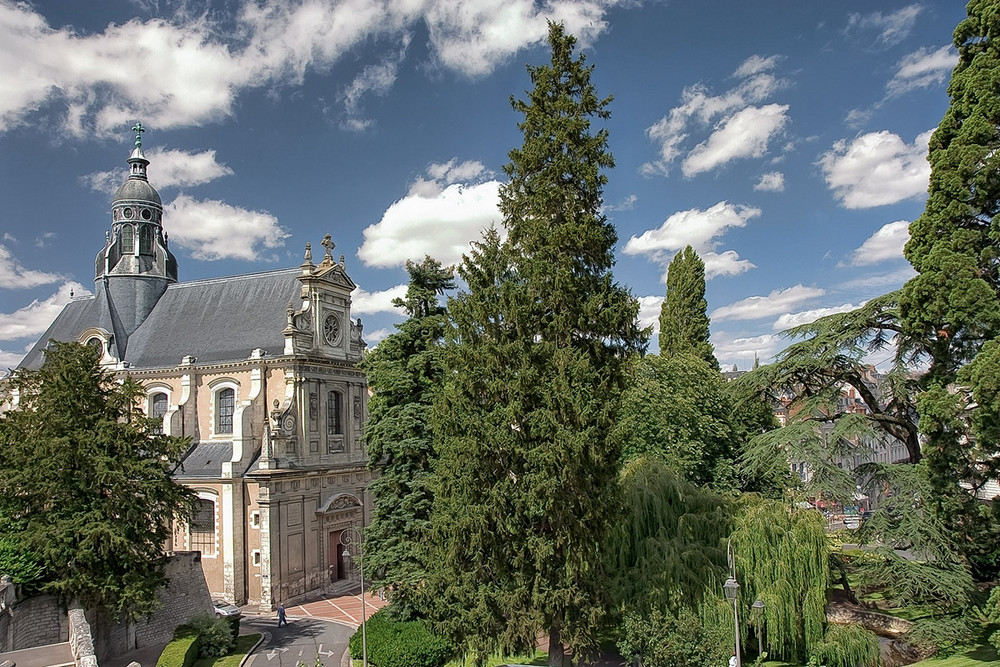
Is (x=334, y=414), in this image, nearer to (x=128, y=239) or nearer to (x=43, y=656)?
(x=128, y=239)

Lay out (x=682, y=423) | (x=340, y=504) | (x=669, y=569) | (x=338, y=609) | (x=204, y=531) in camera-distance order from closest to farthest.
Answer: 1. (x=669, y=569)
2. (x=682, y=423)
3. (x=338, y=609)
4. (x=204, y=531)
5. (x=340, y=504)

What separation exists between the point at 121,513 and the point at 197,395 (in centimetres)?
1538

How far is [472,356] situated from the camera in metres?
16.7

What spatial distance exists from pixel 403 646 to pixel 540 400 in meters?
10.6

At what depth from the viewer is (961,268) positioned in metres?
16.9

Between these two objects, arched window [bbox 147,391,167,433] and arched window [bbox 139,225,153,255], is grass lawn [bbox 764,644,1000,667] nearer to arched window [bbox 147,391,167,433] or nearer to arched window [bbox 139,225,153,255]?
arched window [bbox 147,391,167,433]

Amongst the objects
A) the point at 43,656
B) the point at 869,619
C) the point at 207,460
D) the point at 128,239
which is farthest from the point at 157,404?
the point at 869,619

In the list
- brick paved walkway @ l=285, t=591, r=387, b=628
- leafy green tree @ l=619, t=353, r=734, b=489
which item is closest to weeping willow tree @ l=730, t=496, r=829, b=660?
leafy green tree @ l=619, t=353, r=734, b=489

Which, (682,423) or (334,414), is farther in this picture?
(334,414)

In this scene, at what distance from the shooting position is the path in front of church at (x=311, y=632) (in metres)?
24.2

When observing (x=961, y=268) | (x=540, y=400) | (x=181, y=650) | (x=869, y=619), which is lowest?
(x=181, y=650)

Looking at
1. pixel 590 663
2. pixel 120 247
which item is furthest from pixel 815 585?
pixel 120 247

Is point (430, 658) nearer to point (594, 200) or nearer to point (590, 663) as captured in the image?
point (590, 663)

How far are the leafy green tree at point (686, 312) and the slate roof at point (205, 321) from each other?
21.3 meters
